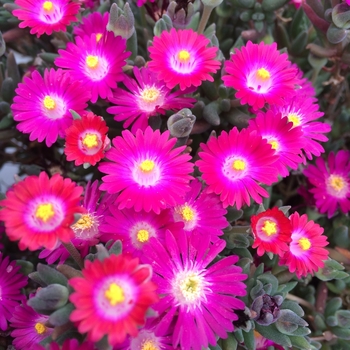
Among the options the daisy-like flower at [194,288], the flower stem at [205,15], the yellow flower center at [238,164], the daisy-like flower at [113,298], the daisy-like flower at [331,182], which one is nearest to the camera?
the daisy-like flower at [113,298]

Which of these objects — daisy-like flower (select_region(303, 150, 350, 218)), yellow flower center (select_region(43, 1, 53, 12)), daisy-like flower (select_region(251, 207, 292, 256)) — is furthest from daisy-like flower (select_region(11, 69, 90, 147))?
daisy-like flower (select_region(303, 150, 350, 218))

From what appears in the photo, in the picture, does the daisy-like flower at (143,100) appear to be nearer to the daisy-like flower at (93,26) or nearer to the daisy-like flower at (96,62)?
the daisy-like flower at (96,62)

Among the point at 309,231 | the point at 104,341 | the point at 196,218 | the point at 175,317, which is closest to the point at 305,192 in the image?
the point at 309,231

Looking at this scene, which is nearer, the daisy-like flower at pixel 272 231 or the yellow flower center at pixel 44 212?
the yellow flower center at pixel 44 212

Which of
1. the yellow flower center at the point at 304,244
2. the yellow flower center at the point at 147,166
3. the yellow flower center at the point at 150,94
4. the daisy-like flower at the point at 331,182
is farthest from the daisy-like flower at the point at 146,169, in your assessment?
the daisy-like flower at the point at 331,182

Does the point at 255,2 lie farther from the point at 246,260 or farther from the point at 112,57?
the point at 246,260

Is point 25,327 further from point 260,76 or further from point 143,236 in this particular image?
point 260,76
